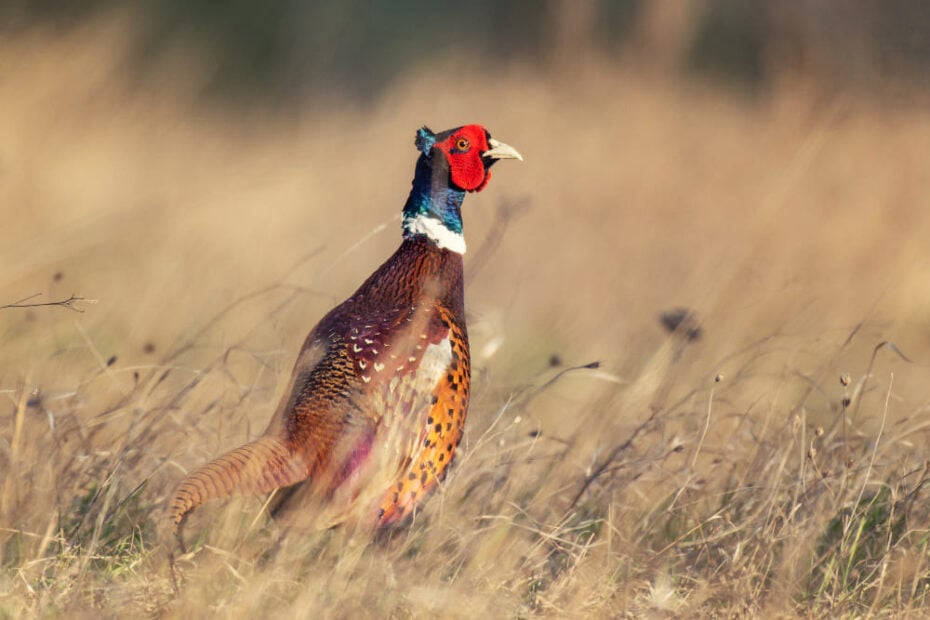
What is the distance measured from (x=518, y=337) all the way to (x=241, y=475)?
2.51m

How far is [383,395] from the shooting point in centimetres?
342

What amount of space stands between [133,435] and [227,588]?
64cm

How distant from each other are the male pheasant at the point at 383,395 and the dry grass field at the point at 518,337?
0.11m

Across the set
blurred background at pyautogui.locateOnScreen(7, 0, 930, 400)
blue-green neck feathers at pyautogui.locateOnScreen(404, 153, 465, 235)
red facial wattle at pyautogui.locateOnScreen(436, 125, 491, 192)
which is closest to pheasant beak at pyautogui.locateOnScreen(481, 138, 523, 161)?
red facial wattle at pyautogui.locateOnScreen(436, 125, 491, 192)

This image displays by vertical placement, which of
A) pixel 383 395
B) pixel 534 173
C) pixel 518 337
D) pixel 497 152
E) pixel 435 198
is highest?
pixel 497 152

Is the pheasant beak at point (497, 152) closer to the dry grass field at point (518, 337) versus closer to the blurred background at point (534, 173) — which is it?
the dry grass field at point (518, 337)

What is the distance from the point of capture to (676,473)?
3.66 meters

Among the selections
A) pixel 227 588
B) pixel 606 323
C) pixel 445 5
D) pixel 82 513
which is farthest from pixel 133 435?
pixel 445 5

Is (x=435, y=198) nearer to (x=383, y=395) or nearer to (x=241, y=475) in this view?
(x=383, y=395)

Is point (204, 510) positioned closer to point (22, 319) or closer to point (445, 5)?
point (22, 319)

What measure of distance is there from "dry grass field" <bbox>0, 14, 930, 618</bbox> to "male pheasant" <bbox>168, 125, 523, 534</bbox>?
11cm

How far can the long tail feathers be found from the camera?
2.90 meters

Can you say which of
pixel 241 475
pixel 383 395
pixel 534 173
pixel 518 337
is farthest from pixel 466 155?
pixel 534 173

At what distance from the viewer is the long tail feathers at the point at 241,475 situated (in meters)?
2.90
